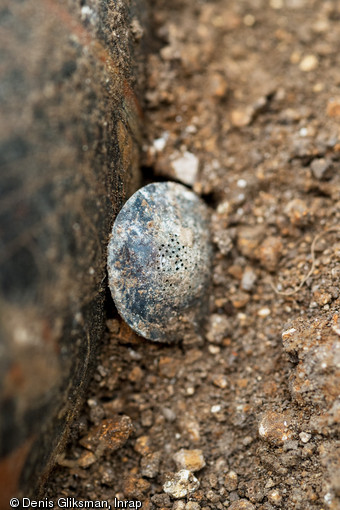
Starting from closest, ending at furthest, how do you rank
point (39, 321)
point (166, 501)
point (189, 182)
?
point (39, 321) → point (166, 501) → point (189, 182)

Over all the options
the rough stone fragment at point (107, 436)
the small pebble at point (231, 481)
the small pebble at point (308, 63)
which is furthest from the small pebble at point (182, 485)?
the small pebble at point (308, 63)

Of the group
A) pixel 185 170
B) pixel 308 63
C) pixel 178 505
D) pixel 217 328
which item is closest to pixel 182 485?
pixel 178 505

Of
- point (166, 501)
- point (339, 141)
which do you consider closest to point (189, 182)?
point (339, 141)

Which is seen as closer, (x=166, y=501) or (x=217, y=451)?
(x=166, y=501)

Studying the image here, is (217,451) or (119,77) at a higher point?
(119,77)

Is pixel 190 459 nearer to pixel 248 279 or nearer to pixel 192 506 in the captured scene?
pixel 192 506

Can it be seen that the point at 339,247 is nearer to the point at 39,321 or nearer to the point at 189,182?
the point at 189,182

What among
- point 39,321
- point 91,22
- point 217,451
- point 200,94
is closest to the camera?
point 39,321
